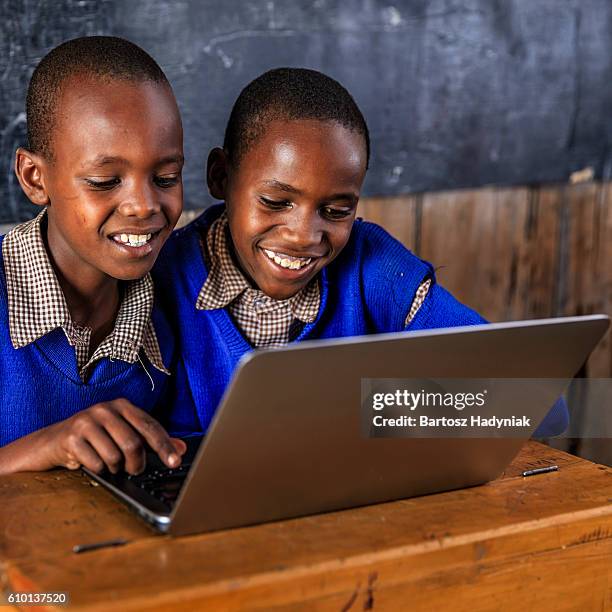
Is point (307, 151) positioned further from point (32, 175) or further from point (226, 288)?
point (32, 175)

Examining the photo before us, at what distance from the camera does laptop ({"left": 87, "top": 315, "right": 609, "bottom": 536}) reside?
3.09 feet

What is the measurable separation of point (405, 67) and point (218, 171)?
111 cm

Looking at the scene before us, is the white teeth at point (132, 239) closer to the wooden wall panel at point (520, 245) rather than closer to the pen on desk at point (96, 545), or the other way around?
the pen on desk at point (96, 545)

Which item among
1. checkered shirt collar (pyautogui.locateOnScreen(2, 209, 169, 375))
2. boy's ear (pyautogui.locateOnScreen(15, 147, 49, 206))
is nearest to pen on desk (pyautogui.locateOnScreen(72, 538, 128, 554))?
checkered shirt collar (pyautogui.locateOnScreen(2, 209, 169, 375))

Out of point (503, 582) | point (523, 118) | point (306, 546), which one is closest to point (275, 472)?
point (306, 546)

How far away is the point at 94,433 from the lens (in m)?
1.19

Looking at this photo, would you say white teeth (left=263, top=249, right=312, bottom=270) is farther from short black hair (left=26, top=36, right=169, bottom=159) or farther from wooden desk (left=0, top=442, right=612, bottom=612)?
wooden desk (left=0, top=442, right=612, bottom=612)

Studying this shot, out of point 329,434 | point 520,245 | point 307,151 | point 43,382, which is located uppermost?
point 307,151

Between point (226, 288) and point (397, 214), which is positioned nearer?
point (226, 288)

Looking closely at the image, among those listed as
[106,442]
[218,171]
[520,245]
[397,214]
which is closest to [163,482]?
[106,442]

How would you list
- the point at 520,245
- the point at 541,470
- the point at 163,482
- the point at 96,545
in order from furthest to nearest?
the point at 520,245, the point at 541,470, the point at 163,482, the point at 96,545

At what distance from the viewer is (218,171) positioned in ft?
5.44

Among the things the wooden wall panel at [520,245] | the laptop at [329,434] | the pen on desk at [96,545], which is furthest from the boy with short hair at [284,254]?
the wooden wall panel at [520,245]

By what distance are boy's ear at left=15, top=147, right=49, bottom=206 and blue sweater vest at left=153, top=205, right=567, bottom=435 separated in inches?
11.3
